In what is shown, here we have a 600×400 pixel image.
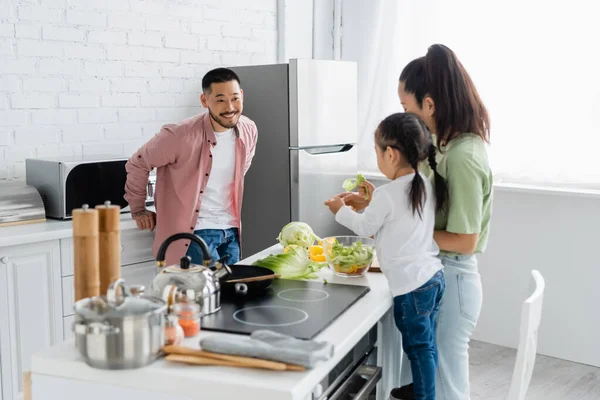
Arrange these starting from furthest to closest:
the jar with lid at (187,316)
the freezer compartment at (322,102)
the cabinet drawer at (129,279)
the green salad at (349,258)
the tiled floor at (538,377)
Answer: the freezer compartment at (322,102) < the tiled floor at (538,377) < the cabinet drawer at (129,279) < the green salad at (349,258) < the jar with lid at (187,316)

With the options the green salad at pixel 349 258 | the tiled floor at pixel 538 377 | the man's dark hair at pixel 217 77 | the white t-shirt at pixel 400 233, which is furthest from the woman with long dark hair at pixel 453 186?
the tiled floor at pixel 538 377

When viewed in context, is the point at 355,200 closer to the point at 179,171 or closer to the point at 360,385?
the point at 360,385

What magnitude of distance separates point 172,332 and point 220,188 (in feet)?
5.56

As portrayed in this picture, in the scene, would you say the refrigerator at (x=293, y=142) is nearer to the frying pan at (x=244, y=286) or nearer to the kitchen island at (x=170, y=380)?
the frying pan at (x=244, y=286)

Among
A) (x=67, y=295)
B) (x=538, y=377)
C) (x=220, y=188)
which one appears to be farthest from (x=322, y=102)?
(x=538, y=377)

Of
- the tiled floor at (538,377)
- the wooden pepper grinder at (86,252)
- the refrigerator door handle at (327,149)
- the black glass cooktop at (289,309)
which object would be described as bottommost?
the tiled floor at (538,377)

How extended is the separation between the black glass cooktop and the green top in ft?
1.19

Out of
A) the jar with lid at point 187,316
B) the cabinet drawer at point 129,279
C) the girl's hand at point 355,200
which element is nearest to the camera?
the jar with lid at point 187,316

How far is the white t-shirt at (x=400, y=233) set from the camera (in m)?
2.12

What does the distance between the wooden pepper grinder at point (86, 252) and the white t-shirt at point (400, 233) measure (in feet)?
2.69

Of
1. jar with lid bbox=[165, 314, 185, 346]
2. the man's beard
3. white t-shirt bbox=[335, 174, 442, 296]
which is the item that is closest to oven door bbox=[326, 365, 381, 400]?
white t-shirt bbox=[335, 174, 442, 296]

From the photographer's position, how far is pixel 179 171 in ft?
10.6

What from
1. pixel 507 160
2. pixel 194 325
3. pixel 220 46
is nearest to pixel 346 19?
pixel 220 46

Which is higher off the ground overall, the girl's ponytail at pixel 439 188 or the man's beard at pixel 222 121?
the man's beard at pixel 222 121
